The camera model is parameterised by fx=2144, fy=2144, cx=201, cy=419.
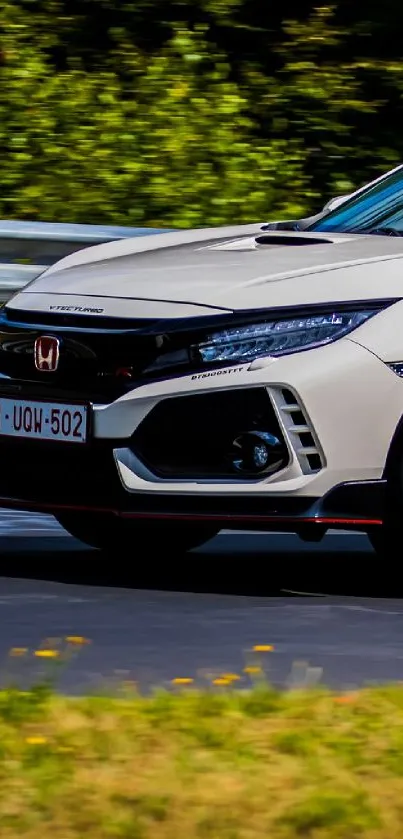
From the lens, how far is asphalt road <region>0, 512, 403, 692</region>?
5.50 m

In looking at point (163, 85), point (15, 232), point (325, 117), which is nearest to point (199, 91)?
point (163, 85)

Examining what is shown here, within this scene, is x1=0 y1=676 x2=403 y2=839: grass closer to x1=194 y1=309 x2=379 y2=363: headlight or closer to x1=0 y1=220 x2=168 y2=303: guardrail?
x1=194 y1=309 x2=379 y2=363: headlight

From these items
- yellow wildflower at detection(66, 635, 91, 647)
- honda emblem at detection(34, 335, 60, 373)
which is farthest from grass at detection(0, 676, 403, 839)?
honda emblem at detection(34, 335, 60, 373)

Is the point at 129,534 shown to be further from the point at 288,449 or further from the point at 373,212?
the point at 373,212

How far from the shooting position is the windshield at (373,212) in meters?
7.37

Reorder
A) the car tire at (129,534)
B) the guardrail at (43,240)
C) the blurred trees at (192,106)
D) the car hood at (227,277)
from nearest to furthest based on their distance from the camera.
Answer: the car hood at (227,277), the car tire at (129,534), the guardrail at (43,240), the blurred trees at (192,106)

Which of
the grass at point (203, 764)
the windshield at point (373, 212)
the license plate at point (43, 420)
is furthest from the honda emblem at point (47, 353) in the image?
the grass at point (203, 764)

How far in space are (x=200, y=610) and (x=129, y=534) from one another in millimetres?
1044

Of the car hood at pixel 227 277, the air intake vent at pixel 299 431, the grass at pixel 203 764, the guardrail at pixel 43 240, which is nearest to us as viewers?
the grass at pixel 203 764

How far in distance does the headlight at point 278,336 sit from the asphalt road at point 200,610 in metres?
0.77

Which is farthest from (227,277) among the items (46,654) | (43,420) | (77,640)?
(46,654)

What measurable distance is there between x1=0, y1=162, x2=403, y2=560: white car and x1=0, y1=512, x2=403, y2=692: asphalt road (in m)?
0.26

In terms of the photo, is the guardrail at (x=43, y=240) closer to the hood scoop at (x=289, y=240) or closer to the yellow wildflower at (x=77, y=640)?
the hood scoop at (x=289, y=240)

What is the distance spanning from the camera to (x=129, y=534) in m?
7.38
